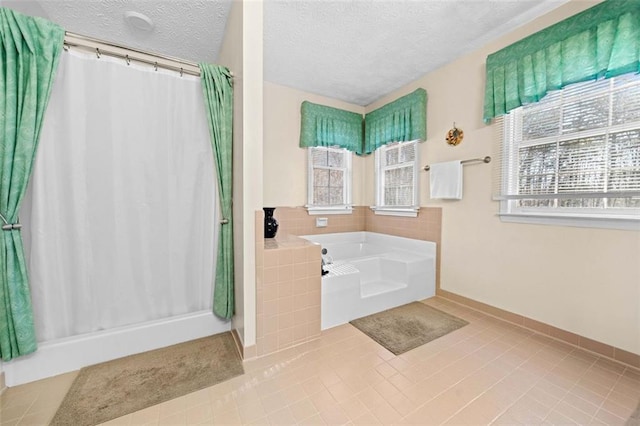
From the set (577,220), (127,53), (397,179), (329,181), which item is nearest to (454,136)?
(397,179)

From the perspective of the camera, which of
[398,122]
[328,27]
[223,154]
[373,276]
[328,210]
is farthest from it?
[328,210]

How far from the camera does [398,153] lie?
3.22m

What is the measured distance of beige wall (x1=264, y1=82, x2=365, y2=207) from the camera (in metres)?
2.98

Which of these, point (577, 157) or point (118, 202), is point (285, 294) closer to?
point (118, 202)

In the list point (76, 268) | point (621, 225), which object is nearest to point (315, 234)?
point (76, 268)

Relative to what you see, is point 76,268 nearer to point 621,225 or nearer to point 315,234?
point 315,234

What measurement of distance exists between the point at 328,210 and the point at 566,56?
8.47 ft

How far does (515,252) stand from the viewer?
6.65ft

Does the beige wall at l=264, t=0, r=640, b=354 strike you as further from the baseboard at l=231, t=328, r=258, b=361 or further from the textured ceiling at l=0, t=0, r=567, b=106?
the baseboard at l=231, t=328, r=258, b=361

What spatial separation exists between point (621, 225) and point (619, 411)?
1057 millimetres

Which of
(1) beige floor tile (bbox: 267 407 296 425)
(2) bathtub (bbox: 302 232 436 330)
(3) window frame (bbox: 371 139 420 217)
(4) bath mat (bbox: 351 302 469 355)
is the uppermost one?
(3) window frame (bbox: 371 139 420 217)

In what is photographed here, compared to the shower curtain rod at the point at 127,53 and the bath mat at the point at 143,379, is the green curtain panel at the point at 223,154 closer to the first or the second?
the shower curtain rod at the point at 127,53

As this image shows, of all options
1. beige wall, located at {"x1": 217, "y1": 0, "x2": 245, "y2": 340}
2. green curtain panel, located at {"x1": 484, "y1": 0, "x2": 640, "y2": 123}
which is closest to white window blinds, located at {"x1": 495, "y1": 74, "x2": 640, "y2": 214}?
green curtain panel, located at {"x1": 484, "y1": 0, "x2": 640, "y2": 123}

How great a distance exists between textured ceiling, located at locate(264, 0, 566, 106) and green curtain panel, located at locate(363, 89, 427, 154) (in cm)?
27
